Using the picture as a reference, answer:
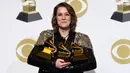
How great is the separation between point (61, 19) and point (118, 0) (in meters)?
0.72

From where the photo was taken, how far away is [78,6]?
2.00 m

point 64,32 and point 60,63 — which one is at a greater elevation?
point 64,32

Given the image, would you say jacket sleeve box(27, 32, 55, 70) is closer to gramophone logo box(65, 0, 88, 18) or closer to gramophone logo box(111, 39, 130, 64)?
gramophone logo box(65, 0, 88, 18)

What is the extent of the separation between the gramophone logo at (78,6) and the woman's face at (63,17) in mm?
505

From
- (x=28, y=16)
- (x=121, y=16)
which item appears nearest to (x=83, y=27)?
(x=121, y=16)

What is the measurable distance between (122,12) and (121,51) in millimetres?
334

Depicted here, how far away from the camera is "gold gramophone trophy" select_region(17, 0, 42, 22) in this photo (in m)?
2.02

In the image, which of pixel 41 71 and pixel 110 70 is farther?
pixel 110 70

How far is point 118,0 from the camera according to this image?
1.98m

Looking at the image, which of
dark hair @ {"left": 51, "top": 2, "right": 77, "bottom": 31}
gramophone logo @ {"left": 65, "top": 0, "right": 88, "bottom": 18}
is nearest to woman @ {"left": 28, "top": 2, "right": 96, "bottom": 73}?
dark hair @ {"left": 51, "top": 2, "right": 77, "bottom": 31}

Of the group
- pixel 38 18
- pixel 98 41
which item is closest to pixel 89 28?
pixel 98 41

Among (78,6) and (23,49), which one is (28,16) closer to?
(23,49)

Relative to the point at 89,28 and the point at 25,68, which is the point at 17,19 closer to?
the point at 25,68

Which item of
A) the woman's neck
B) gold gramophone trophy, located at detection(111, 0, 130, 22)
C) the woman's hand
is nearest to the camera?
the woman's hand
